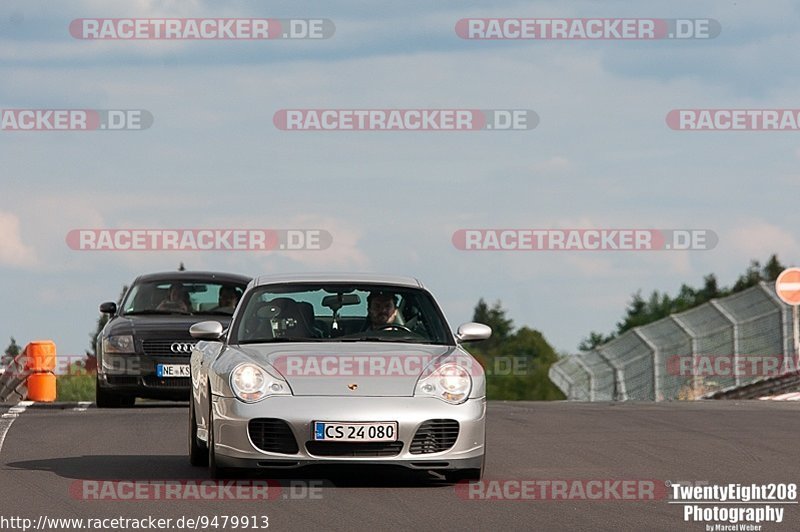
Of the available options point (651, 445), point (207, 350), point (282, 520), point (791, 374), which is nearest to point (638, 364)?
point (791, 374)

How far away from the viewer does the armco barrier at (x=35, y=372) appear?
25844mm

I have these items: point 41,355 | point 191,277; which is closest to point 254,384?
point 191,277

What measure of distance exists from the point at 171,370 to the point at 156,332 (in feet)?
1.64

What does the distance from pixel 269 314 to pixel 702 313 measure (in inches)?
749

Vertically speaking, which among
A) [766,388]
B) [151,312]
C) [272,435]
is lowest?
[766,388]

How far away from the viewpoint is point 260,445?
10922mm

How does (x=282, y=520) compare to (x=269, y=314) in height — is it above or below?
below

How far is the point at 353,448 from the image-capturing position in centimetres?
1085

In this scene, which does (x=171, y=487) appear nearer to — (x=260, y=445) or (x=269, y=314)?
(x=260, y=445)

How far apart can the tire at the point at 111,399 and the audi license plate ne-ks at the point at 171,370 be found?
2.28 ft

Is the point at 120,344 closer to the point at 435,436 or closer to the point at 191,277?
the point at 191,277

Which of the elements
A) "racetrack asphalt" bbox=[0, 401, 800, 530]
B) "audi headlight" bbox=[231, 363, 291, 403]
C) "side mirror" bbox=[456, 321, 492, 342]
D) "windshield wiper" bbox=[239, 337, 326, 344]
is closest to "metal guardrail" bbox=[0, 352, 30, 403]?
"racetrack asphalt" bbox=[0, 401, 800, 530]

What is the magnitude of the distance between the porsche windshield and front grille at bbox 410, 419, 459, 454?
106 centimetres

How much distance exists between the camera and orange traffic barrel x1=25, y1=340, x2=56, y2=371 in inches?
1014
